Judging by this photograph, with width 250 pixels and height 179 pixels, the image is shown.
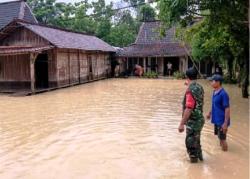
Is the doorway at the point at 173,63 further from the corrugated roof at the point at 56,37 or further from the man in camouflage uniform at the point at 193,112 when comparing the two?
the man in camouflage uniform at the point at 193,112

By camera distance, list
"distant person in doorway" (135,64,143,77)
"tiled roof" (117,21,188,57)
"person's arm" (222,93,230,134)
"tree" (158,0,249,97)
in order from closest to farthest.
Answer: "person's arm" (222,93,230,134) < "tree" (158,0,249,97) < "tiled roof" (117,21,188,57) < "distant person in doorway" (135,64,143,77)

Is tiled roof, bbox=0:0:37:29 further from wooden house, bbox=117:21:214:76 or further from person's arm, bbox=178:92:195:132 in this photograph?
person's arm, bbox=178:92:195:132

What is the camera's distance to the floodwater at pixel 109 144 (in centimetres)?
593

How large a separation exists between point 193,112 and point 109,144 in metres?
2.38

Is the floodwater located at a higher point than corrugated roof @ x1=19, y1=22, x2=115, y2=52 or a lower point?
lower

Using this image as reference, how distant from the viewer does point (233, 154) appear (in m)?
6.74

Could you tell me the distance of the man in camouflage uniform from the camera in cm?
596

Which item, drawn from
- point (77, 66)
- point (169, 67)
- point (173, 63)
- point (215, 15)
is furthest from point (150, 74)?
point (215, 15)

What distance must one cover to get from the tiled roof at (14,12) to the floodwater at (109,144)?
14902 mm

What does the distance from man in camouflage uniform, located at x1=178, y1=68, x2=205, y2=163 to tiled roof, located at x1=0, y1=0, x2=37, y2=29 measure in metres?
22.9

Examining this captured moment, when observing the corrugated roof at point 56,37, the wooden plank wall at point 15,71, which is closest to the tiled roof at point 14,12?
the corrugated roof at point 56,37

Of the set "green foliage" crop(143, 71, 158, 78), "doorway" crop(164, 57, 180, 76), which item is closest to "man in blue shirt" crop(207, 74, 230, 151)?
"green foliage" crop(143, 71, 158, 78)

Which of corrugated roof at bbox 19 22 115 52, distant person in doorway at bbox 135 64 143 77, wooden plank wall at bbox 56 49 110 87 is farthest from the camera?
distant person in doorway at bbox 135 64 143 77

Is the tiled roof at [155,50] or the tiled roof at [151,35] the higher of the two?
the tiled roof at [151,35]
